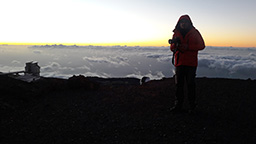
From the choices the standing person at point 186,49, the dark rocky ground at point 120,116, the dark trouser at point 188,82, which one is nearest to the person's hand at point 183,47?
the standing person at point 186,49

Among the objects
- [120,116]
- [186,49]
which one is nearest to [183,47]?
[186,49]

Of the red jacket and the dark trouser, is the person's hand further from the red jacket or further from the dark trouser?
the dark trouser

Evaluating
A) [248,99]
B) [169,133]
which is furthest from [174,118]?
[248,99]

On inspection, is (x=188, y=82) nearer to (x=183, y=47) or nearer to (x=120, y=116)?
(x=183, y=47)

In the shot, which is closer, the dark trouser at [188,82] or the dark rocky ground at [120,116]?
the dark rocky ground at [120,116]

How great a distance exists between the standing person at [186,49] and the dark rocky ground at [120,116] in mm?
970

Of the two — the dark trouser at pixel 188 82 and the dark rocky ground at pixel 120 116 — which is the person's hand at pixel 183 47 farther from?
the dark rocky ground at pixel 120 116

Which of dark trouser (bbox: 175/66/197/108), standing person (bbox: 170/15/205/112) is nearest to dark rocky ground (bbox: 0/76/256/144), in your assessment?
dark trouser (bbox: 175/66/197/108)

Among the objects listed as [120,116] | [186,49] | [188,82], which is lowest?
[120,116]

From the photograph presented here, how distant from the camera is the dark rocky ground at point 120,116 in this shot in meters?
3.89

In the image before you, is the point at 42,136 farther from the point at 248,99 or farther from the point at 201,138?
the point at 248,99

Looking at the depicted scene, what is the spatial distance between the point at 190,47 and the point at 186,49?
12 centimetres

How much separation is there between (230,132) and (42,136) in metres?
4.50

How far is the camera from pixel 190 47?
456cm
